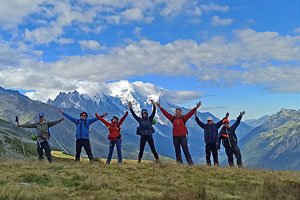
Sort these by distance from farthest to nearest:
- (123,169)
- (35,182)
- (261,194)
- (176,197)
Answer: (123,169) < (35,182) < (261,194) < (176,197)

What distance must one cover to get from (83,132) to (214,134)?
7.47 meters

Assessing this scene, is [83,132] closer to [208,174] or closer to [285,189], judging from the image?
[208,174]

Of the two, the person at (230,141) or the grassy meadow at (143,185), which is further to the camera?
the person at (230,141)

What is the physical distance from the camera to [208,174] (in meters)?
12.5

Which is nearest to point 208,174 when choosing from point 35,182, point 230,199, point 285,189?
point 285,189

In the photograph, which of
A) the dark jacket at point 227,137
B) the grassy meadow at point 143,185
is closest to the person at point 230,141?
the dark jacket at point 227,137

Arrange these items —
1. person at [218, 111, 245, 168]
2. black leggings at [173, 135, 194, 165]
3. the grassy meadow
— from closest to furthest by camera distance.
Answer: the grassy meadow → black leggings at [173, 135, 194, 165] → person at [218, 111, 245, 168]

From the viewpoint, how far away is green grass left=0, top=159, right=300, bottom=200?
27.7 feet

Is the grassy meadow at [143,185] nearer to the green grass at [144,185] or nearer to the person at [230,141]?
the green grass at [144,185]

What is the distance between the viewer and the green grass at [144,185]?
8.45 meters

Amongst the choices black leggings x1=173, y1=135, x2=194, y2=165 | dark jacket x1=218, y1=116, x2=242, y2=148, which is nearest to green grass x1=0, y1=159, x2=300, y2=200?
black leggings x1=173, y1=135, x2=194, y2=165

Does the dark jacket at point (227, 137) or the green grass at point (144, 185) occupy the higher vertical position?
the dark jacket at point (227, 137)

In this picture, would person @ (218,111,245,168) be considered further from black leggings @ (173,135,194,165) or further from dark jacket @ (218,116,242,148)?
black leggings @ (173,135,194,165)

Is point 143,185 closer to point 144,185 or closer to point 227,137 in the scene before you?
point 144,185
